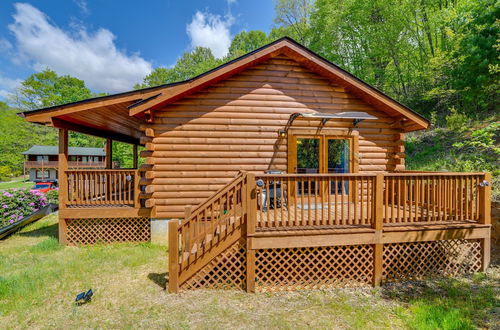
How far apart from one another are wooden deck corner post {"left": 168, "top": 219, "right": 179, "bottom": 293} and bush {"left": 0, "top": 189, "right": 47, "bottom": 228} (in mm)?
7763

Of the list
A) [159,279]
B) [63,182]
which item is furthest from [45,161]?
[159,279]

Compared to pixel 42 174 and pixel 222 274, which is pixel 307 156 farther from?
pixel 42 174

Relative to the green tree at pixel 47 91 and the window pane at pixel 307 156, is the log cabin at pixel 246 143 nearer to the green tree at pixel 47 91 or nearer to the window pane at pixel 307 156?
the window pane at pixel 307 156

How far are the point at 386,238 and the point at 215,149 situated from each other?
4.50m

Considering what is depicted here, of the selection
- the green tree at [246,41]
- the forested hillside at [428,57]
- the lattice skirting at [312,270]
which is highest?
the green tree at [246,41]

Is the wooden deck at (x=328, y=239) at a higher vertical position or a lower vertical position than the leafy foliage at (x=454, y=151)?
lower

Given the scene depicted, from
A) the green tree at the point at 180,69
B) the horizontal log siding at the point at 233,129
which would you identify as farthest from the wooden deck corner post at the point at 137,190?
the green tree at the point at 180,69

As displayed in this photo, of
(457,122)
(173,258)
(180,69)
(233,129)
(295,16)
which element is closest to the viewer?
(173,258)

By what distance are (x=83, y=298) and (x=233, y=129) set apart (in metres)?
4.71

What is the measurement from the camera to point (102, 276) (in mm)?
4426

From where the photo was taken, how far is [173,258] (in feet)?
12.5

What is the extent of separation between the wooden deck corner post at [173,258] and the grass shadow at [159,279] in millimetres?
299

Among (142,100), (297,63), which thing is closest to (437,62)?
(297,63)

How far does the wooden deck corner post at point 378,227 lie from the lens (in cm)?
408
